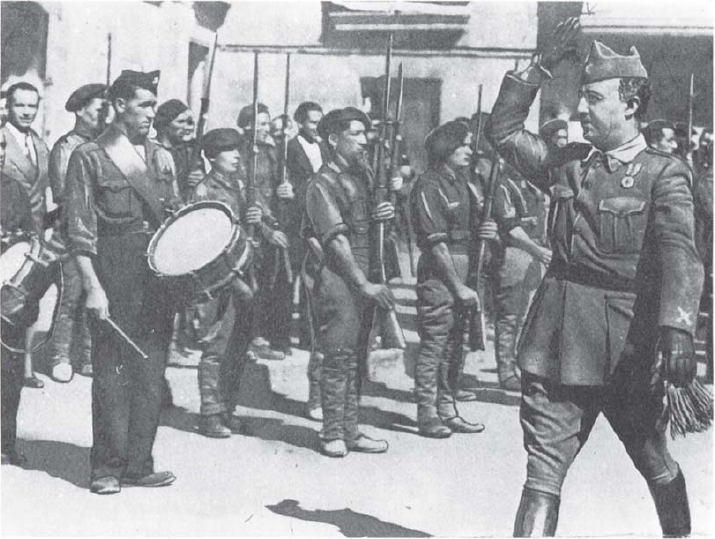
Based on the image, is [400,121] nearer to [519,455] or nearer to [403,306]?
[403,306]

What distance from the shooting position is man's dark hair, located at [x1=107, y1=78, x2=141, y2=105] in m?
5.70

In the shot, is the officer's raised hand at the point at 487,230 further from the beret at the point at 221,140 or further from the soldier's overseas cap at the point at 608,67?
the soldier's overseas cap at the point at 608,67

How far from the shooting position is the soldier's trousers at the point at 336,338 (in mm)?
6293

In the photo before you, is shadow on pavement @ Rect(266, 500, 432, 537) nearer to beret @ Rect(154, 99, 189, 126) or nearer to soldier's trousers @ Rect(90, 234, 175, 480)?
soldier's trousers @ Rect(90, 234, 175, 480)

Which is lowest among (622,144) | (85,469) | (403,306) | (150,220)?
(85,469)

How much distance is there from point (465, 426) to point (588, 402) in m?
1.94

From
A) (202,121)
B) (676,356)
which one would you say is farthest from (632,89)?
(202,121)

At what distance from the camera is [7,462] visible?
5957mm

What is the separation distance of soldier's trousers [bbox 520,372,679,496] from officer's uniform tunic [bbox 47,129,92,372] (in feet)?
8.54

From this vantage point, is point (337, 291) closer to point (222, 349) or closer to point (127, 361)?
point (222, 349)

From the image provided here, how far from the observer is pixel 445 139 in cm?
659

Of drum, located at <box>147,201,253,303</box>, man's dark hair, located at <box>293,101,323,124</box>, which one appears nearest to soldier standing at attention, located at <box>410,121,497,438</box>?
man's dark hair, located at <box>293,101,323,124</box>

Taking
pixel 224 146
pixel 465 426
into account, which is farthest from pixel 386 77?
pixel 465 426

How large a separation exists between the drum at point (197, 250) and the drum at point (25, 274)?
25.1 inches
